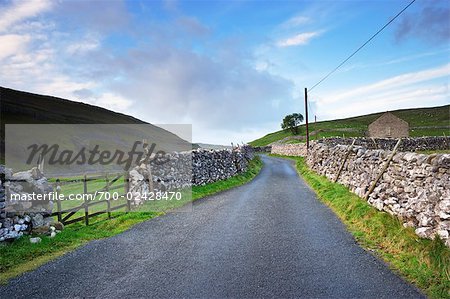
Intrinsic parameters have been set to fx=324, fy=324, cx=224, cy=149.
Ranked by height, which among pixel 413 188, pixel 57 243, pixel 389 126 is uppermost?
pixel 389 126

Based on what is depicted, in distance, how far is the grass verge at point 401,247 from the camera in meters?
6.80

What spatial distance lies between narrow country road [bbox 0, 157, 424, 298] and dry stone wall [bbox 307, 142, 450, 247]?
1840 mm

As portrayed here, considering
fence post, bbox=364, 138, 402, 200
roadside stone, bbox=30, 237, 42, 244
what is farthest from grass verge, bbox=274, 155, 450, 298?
roadside stone, bbox=30, 237, 42, 244

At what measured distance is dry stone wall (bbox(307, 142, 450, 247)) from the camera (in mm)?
8555

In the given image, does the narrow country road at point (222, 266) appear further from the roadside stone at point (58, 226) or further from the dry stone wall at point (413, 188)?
the roadside stone at point (58, 226)

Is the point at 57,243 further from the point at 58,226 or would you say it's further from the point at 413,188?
the point at 413,188

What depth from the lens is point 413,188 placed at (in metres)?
10.4

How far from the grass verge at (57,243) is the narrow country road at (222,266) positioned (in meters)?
0.53

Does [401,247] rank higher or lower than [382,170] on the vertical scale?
lower

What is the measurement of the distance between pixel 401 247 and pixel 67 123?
104 meters

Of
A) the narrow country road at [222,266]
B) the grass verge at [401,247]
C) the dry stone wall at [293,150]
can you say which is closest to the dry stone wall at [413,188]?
the grass verge at [401,247]

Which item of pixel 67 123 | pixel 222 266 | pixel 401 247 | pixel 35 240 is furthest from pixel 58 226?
pixel 67 123

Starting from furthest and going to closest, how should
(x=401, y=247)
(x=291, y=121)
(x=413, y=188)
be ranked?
1. (x=291, y=121)
2. (x=413, y=188)
3. (x=401, y=247)

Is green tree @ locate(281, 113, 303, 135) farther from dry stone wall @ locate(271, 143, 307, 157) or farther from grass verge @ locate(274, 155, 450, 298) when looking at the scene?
grass verge @ locate(274, 155, 450, 298)
